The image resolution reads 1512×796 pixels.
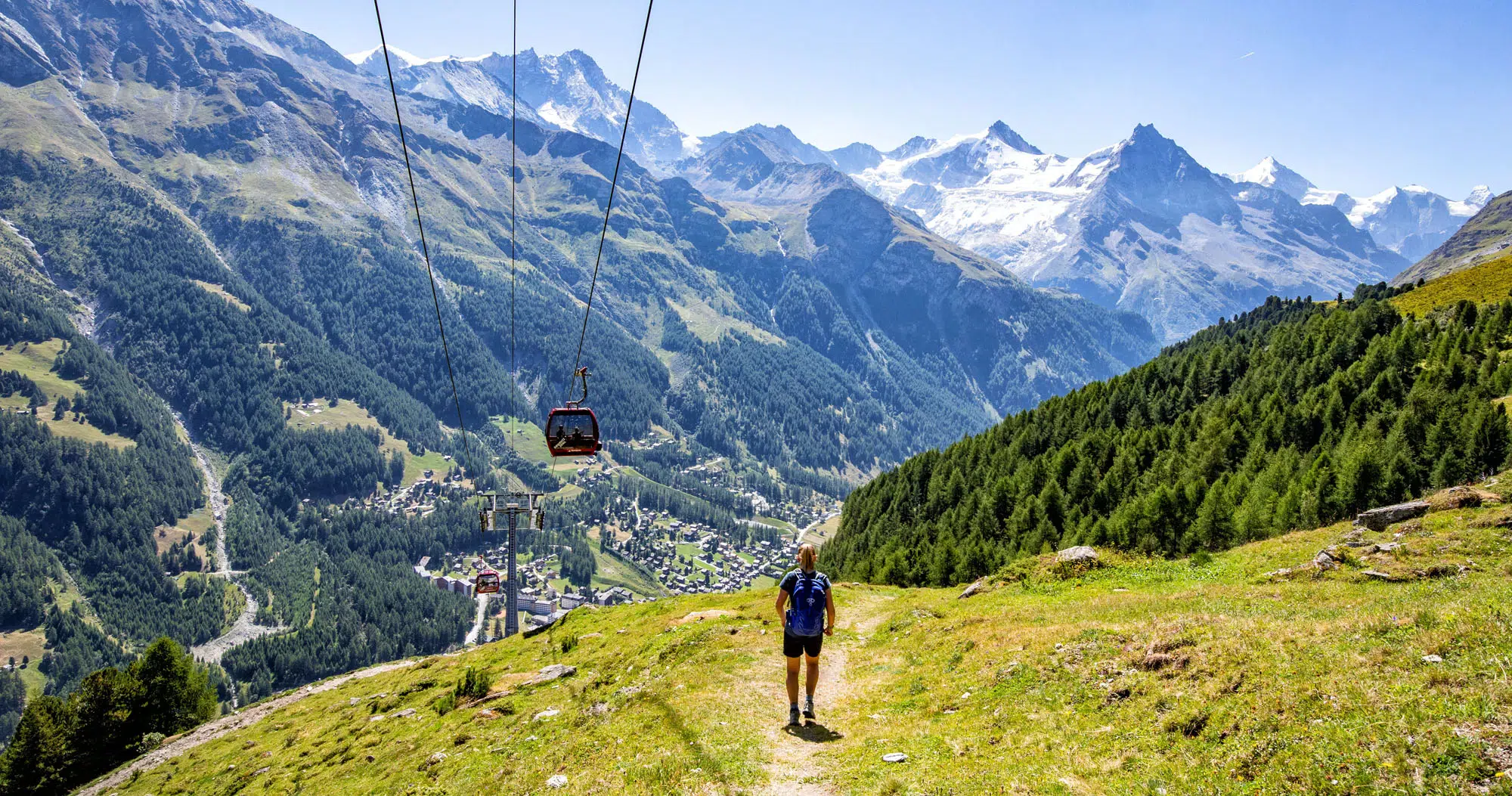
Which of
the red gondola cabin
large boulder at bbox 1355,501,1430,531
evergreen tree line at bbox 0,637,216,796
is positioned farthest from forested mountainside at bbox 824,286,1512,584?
evergreen tree line at bbox 0,637,216,796

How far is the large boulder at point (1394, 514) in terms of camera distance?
34.0m

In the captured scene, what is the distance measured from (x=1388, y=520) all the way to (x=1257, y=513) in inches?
534

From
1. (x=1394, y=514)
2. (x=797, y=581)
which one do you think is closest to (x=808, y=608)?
(x=797, y=581)

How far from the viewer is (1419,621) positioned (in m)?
15.4

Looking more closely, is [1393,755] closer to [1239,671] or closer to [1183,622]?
[1239,671]

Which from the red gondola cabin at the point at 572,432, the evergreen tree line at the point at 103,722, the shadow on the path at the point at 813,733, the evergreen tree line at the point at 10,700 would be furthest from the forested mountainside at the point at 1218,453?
the evergreen tree line at the point at 10,700

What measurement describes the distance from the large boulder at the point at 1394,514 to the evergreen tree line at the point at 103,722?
86.7 m

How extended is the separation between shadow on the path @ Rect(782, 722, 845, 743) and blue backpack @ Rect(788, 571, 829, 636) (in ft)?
8.93

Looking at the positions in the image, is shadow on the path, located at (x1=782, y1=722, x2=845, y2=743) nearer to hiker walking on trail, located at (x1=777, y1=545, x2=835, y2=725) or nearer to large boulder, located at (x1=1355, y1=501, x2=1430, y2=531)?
hiker walking on trail, located at (x1=777, y1=545, x2=835, y2=725)

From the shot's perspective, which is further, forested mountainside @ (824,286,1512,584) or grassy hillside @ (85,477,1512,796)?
forested mountainside @ (824,286,1512,584)

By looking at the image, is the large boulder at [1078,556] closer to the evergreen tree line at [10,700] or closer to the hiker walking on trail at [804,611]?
the hiker walking on trail at [804,611]

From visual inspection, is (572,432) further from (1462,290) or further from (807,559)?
(1462,290)

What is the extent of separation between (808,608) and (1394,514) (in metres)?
34.2

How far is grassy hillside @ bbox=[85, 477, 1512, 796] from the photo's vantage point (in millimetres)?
11820
